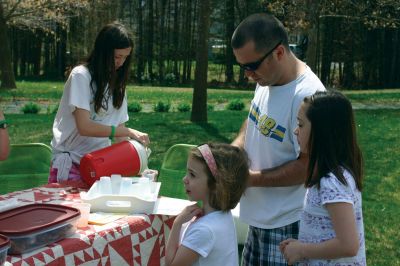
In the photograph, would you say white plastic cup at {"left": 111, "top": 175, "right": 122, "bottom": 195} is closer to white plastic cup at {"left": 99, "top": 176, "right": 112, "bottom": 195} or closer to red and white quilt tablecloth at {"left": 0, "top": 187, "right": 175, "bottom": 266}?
white plastic cup at {"left": 99, "top": 176, "right": 112, "bottom": 195}

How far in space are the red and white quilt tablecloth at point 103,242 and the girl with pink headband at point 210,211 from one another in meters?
0.32

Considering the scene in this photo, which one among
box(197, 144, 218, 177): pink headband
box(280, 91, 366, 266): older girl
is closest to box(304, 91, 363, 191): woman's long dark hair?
box(280, 91, 366, 266): older girl

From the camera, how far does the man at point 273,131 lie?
2.30m

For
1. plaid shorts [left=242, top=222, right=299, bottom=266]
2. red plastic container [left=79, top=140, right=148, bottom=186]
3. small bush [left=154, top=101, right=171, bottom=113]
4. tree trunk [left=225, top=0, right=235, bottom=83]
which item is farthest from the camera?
tree trunk [left=225, top=0, right=235, bottom=83]

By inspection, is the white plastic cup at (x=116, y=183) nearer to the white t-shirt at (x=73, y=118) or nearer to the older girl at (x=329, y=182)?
the white t-shirt at (x=73, y=118)

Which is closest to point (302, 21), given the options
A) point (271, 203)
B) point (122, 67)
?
point (122, 67)

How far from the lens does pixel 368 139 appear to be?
8.32 metres

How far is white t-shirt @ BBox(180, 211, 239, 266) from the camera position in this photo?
2.07 meters

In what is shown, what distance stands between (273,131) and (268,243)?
0.48 meters

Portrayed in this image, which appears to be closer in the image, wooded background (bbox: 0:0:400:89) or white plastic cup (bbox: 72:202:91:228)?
white plastic cup (bbox: 72:202:91:228)

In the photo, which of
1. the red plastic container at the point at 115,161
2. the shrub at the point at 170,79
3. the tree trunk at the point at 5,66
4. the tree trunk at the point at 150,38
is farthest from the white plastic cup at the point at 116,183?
the shrub at the point at 170,79

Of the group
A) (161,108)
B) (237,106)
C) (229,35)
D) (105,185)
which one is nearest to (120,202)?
(105,185)

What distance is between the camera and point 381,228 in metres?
4.73

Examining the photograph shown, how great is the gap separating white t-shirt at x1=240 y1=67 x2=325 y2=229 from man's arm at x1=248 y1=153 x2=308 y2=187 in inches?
2.1
